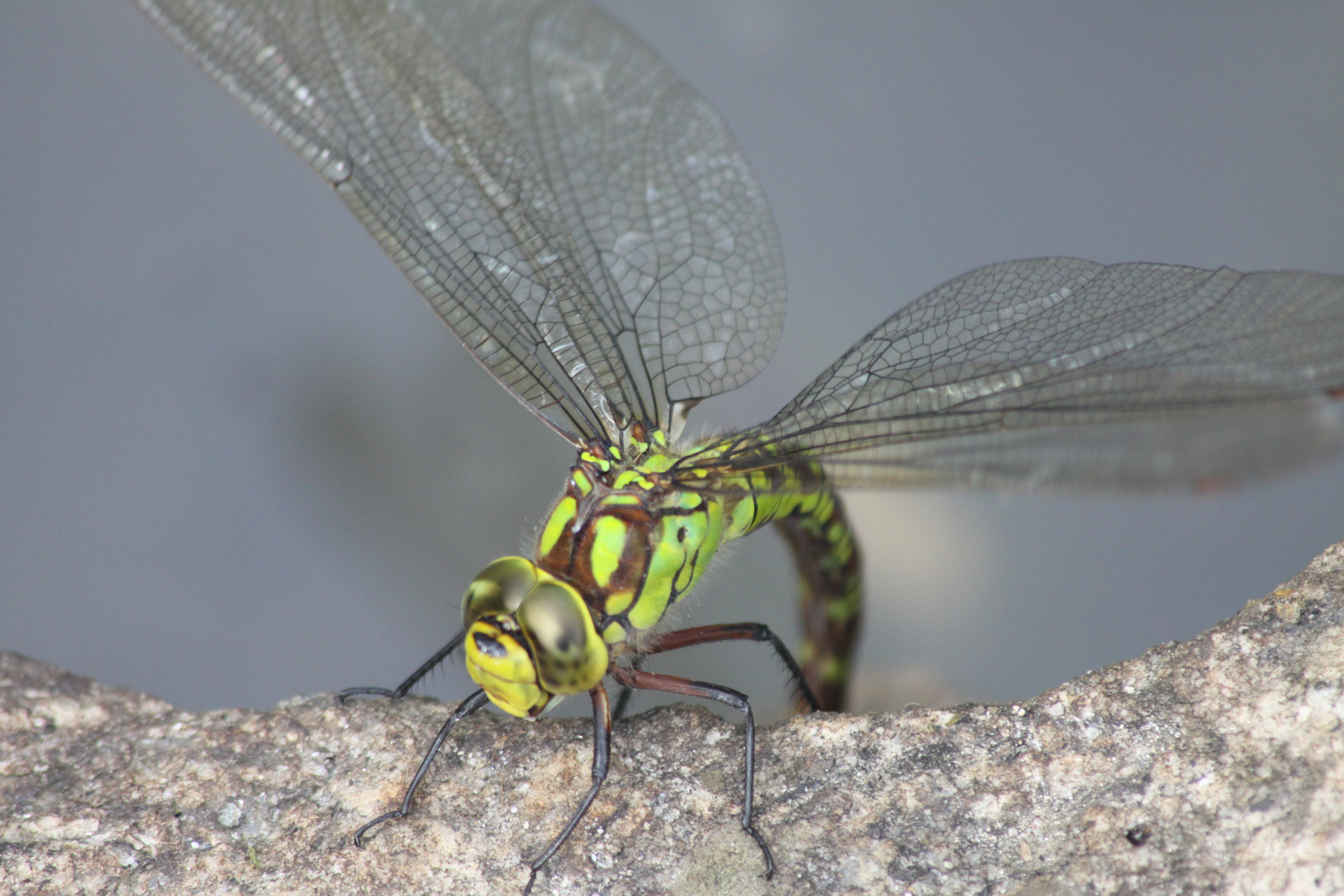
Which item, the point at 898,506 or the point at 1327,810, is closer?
the point at 1327,810

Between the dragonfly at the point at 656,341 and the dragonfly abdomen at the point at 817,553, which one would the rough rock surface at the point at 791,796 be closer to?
the dragonfly at the point at 656,341

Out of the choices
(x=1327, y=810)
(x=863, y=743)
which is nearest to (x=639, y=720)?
(x=863, y=743)

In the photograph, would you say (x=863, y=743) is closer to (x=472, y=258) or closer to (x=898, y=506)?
(x=472, y=258)

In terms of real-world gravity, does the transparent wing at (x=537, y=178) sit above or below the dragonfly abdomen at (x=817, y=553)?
above

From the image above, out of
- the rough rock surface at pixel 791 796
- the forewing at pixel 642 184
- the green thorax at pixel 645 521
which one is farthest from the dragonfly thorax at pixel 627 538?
the forewing at pixel 642 184

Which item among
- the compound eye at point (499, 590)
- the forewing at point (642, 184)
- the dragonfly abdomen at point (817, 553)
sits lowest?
the dragonfly abdomen at point (817, 553)

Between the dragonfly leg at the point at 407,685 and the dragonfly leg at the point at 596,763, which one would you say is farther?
the dragonfly leg at the point at 407,685

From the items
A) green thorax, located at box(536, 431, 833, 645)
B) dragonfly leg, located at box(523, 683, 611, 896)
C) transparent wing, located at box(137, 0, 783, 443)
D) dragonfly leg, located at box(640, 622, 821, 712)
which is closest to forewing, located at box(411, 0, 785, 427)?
transparent wing, located at box(137, 0, 783, 443)
